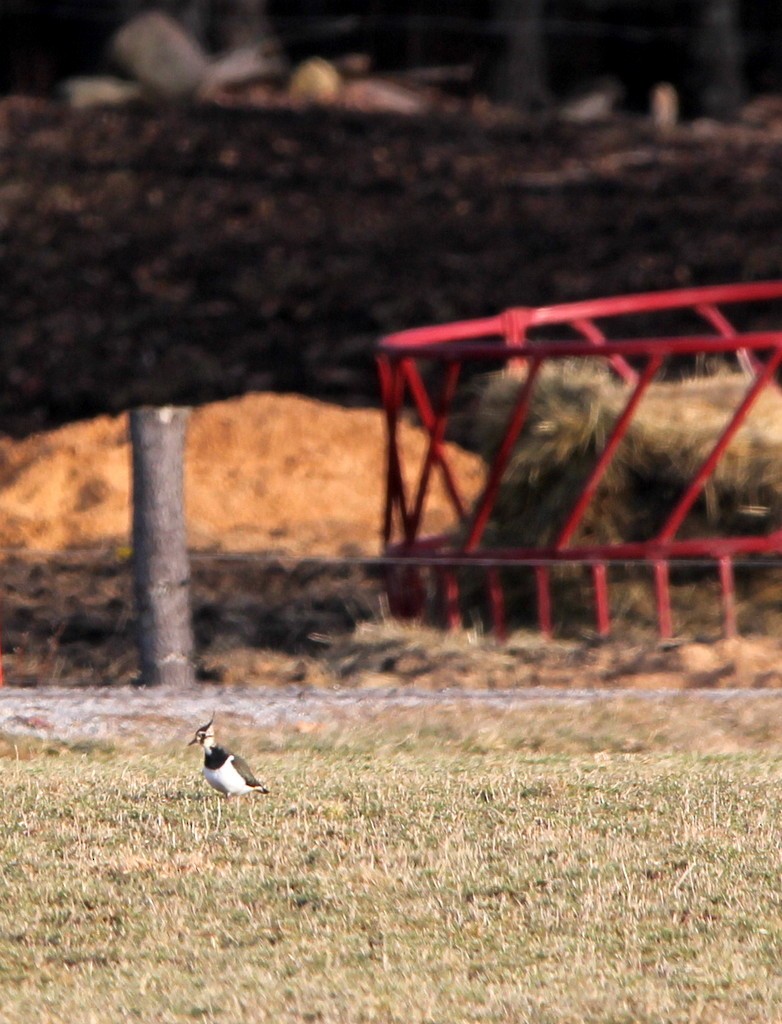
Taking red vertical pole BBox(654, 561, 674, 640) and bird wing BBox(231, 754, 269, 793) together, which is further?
red vertical pole BBox(654, 561, 674, 640)

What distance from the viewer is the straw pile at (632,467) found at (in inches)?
396

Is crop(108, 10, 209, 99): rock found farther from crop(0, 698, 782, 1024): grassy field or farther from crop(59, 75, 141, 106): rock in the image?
crop(0, 698, 782, 1024): grassy field

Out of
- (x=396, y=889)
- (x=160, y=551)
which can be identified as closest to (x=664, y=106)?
(x=160, y=551)

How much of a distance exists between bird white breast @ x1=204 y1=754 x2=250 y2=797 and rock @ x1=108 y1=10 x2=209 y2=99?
2253 cm

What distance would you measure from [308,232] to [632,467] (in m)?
13.0

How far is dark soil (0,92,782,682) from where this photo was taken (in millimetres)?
19297

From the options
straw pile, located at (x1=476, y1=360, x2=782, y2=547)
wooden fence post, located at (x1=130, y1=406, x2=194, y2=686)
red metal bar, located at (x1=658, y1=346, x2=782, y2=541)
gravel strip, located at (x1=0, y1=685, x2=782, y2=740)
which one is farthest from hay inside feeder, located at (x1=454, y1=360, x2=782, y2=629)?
wooden fence post, located at (x1=130, y1=406, x2=194, y2=686)

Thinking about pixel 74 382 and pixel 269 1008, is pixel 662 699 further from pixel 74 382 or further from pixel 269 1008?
pixel 74 382

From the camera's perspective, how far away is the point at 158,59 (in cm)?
2761

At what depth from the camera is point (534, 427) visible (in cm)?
1047

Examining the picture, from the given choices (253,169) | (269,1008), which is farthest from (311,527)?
(253,169)

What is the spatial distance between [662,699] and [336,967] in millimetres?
3527

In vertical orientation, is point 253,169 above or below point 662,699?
above

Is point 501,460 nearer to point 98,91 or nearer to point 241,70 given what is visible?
point 98,91
